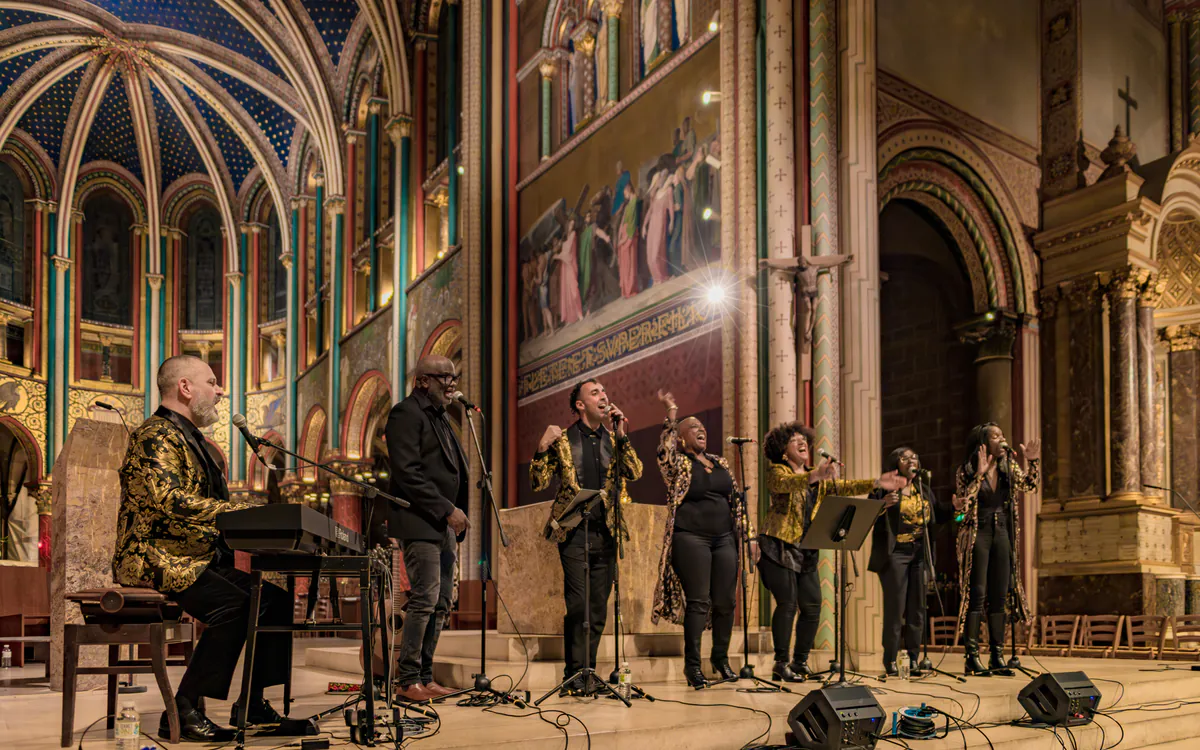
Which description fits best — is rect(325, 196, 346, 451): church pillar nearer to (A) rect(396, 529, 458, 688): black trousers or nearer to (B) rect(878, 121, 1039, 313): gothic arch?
(B) rect(878, 121, 1039, 313): gothic arch

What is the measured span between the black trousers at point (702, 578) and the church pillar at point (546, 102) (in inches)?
311

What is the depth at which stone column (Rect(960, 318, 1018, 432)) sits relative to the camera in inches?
478

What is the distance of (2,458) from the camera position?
2266cm

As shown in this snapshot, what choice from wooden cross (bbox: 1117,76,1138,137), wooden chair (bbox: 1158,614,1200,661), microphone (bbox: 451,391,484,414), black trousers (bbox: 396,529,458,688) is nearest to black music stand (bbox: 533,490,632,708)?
black trousers (bbox: 396,529,458,688)

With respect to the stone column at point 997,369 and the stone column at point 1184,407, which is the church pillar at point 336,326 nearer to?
the stone column at point 997,369

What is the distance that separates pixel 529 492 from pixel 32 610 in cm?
513

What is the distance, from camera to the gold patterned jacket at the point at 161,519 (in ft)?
12.8

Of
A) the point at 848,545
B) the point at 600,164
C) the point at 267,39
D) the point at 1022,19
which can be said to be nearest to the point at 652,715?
the point at 848,545

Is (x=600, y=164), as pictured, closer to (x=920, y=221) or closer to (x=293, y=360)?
(x=920, y=221)

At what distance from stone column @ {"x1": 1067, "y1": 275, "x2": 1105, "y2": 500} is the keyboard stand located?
31.3 feet

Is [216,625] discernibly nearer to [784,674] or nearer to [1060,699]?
[784,674]

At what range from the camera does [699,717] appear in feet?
15.5

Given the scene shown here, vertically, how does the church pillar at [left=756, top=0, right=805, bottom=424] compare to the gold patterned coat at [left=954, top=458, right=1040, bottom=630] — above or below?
→ above

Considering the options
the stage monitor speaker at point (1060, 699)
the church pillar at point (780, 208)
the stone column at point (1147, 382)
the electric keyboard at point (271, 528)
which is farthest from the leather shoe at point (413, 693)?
the stone column at point (1147, 382)
